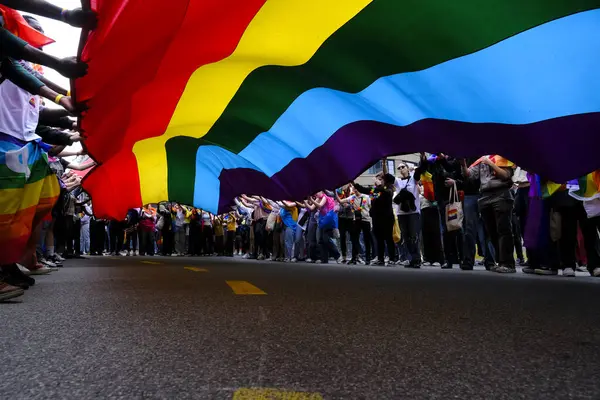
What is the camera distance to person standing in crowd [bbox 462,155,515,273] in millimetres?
7578

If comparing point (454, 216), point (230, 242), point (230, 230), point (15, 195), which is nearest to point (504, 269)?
point (454, 216)

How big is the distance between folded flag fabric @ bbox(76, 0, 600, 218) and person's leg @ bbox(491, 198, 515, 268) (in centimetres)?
235

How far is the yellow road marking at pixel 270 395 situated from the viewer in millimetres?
1475

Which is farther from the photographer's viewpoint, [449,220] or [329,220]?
[329,220]

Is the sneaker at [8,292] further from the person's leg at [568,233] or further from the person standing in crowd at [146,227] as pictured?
the person standing in crowd at [146,227]

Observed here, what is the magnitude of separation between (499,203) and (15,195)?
20.6 feet

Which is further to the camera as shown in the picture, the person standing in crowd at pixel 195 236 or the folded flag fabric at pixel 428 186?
the person standing in crowd at pixel 195 236

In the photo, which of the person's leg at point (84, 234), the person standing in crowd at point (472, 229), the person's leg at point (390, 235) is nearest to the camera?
the person standing in crowd at point (472, 229)

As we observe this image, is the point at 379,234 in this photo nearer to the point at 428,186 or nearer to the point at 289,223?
the point at 428,186

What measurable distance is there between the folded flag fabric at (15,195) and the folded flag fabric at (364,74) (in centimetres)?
89

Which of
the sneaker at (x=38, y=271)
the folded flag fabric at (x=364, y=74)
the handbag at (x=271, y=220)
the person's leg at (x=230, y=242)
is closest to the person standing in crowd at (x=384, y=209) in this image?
the folded flag fabric at (x=364, y=74)

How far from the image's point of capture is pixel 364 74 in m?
5.40

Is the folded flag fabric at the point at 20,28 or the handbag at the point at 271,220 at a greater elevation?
the folded flag fabric at the point at 20,28

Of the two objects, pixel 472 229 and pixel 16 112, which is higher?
pixel 16 112
